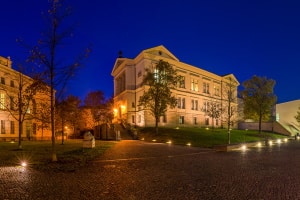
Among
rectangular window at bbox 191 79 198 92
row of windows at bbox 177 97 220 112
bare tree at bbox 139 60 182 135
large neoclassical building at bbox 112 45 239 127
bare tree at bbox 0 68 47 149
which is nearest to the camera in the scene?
bare tree at bbox 0 68 47 149

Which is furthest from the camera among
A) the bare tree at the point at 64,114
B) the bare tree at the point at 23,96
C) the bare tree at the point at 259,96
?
the bare tree at the point at 259,96

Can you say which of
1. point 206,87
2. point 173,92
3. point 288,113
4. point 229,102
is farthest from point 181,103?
point 288,113

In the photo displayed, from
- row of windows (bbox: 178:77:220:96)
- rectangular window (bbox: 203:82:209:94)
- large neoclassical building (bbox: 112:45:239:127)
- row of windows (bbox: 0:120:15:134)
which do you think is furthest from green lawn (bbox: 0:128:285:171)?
rectangular window (bbox: 203:82:209:94)

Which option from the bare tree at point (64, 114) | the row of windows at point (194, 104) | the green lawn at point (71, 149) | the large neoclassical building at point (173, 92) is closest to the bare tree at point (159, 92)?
the green lawn at point (71, 149)

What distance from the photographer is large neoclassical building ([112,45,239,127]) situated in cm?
4588

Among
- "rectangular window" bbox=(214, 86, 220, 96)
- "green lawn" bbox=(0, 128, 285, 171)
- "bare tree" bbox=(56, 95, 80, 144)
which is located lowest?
"green lawn" bbox=(0, 128, 285, 171)

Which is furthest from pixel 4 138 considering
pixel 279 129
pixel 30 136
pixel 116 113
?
pixel 279 129

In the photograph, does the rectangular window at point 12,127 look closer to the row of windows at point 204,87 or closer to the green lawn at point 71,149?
the green lawn at point 71,149

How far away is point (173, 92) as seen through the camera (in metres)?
49.5

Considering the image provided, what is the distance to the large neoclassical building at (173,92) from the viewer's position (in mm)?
45875

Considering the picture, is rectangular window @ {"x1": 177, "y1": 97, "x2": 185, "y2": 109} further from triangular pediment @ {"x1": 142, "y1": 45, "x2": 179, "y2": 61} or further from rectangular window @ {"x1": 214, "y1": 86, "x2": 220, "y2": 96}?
rectangular window @ {"x1": 214, "y1": 86, "x2": 220, "y2": 96}

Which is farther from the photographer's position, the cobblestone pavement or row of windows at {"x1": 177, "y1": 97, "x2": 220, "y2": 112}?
row of windows at {"x1": 177, "y1": 97, "x2": 220, "y2": 112}

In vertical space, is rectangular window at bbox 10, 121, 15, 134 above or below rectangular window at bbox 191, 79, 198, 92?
below

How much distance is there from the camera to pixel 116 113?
2093 inches
